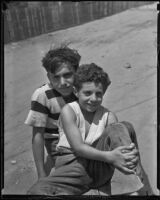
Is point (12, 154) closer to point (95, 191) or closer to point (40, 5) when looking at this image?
point (95, 191)

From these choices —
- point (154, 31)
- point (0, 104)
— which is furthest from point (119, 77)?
point (0, 104)

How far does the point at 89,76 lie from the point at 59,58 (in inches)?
10.8

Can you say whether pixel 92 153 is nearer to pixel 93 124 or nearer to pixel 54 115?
pixel 93 124

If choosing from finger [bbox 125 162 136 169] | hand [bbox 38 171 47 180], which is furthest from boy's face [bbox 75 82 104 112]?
hand [bbox 38 171 47 180]

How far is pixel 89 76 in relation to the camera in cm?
198

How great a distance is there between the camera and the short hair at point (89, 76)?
1.99 m

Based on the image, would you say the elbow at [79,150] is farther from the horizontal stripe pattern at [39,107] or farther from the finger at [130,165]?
the horizontal stripe pattern at [39,107]

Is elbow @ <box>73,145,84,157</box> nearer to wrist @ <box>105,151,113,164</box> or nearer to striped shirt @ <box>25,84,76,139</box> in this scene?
wrist @ <box>105,151,113,164</box>

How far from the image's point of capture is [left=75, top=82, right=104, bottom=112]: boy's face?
78.2 inches

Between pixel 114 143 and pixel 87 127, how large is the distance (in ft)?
0.67

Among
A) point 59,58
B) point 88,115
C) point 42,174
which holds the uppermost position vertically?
point 59,58

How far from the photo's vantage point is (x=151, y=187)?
2.19m

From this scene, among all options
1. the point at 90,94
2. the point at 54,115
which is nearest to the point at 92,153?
the point at 90,94

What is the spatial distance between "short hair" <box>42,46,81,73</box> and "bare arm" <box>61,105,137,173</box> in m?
0.26
